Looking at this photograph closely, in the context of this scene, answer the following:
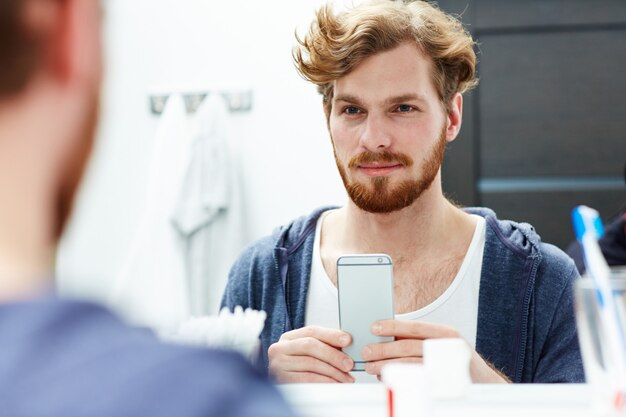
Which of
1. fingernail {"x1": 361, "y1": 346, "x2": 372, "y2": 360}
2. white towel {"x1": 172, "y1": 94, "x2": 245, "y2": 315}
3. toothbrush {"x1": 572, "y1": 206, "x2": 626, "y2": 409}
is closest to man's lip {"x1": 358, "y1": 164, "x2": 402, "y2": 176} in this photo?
fingernail {"x1": 361, "y1": 346, "x2": 372, "y2": 360}

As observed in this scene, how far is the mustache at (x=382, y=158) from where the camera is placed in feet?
4.25

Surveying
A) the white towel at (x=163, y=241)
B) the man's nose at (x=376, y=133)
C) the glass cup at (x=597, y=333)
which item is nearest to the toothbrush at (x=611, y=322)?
the glass cup at (x=597, y=333)

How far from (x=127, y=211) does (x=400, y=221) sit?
3.42ft

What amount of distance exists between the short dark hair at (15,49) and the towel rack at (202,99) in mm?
1808

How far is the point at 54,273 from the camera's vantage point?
28 cm

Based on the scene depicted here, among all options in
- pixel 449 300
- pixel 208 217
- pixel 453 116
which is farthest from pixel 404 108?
pixel 208 217

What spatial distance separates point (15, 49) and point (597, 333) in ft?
1.79

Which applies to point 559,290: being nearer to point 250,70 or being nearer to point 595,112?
point 595,112

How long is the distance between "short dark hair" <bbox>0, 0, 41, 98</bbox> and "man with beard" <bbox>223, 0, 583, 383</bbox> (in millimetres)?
946

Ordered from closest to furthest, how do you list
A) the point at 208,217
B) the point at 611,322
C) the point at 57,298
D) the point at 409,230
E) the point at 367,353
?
the point at 57,298 → the point at 611,322 → the point at 367,353 → the point at 409,230 → the point at 208,217

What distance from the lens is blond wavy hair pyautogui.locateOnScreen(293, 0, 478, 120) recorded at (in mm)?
1311

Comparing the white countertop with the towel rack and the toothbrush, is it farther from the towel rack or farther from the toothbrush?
the towel rack

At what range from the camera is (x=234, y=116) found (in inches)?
81.5

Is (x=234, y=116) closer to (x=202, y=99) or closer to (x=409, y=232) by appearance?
(x=202, y=99)
